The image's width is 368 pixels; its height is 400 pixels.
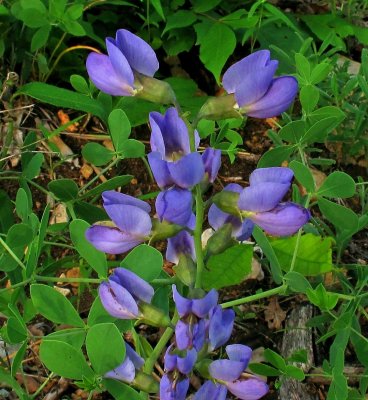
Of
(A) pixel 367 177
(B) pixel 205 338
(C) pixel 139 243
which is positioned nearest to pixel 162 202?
(C) pixel 139 243

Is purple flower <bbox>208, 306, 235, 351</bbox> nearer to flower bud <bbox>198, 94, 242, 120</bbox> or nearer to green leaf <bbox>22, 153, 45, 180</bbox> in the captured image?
flower bud <bbox>198, 94, 242, 120</bbox>

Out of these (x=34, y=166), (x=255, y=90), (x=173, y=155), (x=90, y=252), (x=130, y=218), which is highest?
(x=255, y=90)

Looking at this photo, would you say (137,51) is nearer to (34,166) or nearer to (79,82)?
(34,166)

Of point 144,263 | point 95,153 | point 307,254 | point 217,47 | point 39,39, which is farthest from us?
point 217,47

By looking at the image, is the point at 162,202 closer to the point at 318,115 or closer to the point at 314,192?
the point at 314,192

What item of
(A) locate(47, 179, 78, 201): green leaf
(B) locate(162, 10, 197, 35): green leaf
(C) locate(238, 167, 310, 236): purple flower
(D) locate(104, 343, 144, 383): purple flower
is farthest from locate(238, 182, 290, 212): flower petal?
(B) locate(162, 10, 197, 35): green leaf

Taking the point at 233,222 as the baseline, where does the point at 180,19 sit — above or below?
below

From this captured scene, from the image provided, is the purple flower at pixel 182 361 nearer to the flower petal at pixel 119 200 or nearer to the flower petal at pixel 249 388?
the flower petal at pixel 249 388

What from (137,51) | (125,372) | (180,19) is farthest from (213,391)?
(180,19)
